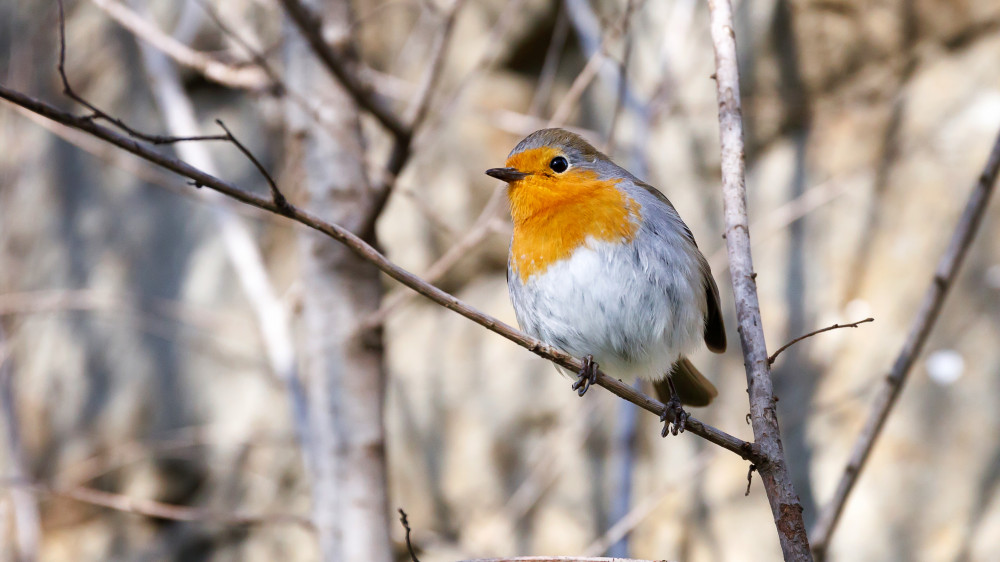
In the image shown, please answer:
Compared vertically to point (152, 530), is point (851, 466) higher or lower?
higher

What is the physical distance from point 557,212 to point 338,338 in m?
1.05

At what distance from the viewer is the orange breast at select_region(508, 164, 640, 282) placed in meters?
2.36

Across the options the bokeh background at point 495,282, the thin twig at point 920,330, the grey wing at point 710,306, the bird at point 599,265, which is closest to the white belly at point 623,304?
the bird at point 599,265

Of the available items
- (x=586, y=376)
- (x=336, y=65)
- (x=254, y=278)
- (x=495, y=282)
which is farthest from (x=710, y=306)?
(x=495, y=282)

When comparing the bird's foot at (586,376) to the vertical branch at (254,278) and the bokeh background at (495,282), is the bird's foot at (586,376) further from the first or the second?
the vertical branch at (254,278)

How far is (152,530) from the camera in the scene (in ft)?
16.8

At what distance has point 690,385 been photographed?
8.98 ft

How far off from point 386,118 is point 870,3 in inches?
97.9

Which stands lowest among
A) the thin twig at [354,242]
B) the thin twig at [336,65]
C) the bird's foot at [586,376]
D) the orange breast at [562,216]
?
the thin twig at [354,242]

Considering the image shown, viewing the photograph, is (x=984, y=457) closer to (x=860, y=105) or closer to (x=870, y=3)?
(x=860, y=105)

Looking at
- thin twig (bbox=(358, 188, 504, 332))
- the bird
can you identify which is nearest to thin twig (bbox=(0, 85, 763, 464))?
the bird

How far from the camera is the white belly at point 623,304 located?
2.33m

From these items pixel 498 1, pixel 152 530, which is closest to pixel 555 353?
pixel 498 1

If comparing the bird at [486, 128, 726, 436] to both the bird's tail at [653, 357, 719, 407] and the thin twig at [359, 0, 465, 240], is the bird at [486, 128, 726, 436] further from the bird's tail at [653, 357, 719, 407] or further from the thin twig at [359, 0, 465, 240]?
the thin twig at [359, 0, 465, 240]
